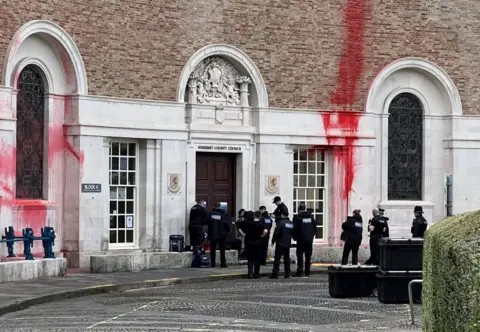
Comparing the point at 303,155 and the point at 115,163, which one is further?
the point at 303,155

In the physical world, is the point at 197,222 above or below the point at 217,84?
below

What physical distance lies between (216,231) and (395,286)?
10710 mm

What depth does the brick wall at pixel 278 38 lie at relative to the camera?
3153cm

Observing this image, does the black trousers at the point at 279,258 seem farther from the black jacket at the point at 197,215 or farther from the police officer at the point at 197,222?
the black jacket at the point at 197,215

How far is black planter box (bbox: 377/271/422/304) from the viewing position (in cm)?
2148

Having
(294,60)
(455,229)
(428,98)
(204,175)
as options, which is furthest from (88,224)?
(455,229)

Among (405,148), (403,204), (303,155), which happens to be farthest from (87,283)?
(405,148)

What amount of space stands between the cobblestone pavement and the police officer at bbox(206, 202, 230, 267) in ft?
16.1

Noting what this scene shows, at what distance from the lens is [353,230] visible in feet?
105

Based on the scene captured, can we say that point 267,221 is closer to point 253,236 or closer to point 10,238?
point 253,236

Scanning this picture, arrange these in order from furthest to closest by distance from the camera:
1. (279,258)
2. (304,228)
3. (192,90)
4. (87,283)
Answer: (192,90) < (304,228) < (279,258) < (87,283)

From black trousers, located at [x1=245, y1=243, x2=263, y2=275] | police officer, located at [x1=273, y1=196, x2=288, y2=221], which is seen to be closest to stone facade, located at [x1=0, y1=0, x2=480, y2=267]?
police officer, located at [x1=273, y1=196, x2=288, y2=221]

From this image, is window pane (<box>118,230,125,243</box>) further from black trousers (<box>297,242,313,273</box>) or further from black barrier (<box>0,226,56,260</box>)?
black trousers (<box>297,242,313,273</box>)

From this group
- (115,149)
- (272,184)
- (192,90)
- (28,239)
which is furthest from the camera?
(272,184)
